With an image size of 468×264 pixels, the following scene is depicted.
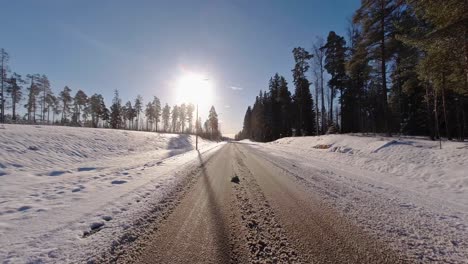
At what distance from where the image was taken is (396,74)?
2338 cm

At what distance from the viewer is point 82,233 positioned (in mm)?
3740

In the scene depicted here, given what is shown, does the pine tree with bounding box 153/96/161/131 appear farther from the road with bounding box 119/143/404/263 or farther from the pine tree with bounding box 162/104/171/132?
the road with bounding box 119/143/404/263

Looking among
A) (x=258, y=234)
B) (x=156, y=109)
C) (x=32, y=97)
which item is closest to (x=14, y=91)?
(x=32, y=97)

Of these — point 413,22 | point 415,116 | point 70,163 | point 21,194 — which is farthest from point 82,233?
point 415,116

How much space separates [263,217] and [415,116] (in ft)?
131

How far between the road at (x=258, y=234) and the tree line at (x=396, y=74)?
34.6 feet

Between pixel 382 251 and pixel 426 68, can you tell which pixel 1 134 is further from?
pixel 426 68

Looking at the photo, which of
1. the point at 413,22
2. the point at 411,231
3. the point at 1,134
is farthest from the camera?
the point at 413,22

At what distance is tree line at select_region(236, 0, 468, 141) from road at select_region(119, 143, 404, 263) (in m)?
10.5

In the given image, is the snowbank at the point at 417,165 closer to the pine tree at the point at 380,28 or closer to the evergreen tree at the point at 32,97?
the pine tree at the point at 380,28

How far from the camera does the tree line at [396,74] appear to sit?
1004cm

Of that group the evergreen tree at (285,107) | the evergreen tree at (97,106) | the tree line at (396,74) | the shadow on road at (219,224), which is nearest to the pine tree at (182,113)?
the evergreen tree at (97,106)

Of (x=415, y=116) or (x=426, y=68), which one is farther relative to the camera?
(x=415, y=116)

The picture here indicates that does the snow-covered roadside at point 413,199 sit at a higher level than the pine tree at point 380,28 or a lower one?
lower
